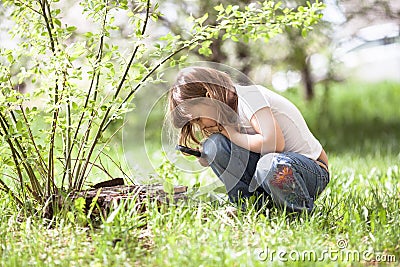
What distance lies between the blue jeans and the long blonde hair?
0.35ft

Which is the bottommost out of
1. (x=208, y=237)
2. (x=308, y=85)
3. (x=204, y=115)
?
(x=308, y=85)

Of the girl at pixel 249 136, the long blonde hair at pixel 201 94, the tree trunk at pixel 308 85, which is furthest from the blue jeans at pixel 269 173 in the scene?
the tree trunk at pixel 308 85

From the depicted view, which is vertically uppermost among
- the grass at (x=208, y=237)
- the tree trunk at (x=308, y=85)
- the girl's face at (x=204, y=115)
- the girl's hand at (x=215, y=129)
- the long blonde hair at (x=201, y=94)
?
the long blonde hair at (x=201, y=94)

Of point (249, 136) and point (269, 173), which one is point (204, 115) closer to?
point (249, 136)

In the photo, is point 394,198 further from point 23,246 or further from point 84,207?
point 23,246

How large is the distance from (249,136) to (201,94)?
25 centimetres

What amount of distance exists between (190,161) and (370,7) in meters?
4.14

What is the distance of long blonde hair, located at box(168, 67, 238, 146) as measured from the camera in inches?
95.8

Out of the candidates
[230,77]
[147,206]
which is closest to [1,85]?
[147,206]

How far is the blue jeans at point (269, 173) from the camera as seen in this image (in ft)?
7.81

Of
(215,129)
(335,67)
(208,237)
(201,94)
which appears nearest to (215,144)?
(215,129)

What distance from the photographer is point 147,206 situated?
93.9 inches

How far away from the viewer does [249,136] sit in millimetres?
2416

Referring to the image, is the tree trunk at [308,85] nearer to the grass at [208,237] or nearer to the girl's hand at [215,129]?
the grass at [208,237]
